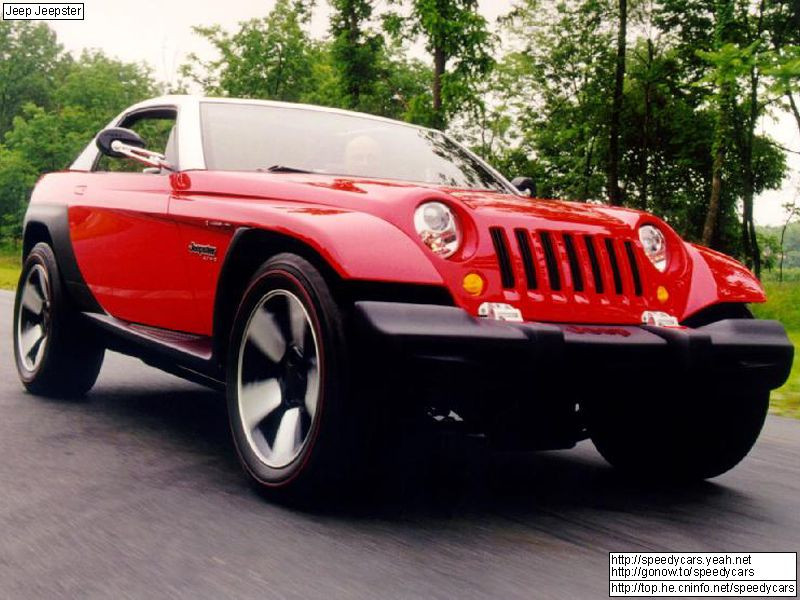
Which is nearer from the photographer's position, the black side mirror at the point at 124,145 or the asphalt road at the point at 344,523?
the asphalt road at the point at 344,523

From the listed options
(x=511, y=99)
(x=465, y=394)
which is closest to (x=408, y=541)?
(x=465, y=394)

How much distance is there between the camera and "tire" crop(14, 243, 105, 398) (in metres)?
5.95

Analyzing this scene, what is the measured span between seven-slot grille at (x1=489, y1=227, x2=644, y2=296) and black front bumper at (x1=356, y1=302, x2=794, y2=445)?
18 cm

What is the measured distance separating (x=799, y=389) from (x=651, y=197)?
101ft

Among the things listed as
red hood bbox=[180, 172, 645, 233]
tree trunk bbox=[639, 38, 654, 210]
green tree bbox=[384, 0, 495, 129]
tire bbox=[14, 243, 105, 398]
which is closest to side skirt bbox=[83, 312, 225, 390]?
tire bbox=[14, 243, 105, 398]

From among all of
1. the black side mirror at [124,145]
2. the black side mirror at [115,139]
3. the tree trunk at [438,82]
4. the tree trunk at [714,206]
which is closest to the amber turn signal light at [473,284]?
the black side mirror at [124,145]

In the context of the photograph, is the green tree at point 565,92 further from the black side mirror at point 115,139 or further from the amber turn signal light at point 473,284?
the amber turn signal light at point 473,284

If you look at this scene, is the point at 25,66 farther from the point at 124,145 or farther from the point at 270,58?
the point at 124,145

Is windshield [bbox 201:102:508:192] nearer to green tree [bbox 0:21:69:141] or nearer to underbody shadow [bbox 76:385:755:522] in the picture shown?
underbody shadow [bbox 76:385:755:522]

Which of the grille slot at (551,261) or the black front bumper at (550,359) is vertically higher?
the grille slot at (551,261)

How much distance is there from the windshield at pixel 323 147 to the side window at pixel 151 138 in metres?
0.25

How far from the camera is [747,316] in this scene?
4082 mm

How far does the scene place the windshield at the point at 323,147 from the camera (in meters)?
4.84

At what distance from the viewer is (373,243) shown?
3482mm
